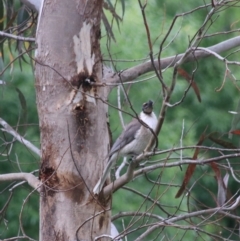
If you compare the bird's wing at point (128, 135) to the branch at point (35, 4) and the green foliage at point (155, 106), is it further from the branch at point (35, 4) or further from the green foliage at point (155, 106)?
the green foliage at point (155, 106)

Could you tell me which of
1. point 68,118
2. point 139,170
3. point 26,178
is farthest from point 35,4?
point 139,170

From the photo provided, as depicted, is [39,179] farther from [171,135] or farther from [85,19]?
[171,135]

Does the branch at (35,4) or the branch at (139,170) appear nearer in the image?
the branch at (139,170)

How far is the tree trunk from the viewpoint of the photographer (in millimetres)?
2855

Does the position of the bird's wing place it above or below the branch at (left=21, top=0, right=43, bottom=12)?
below

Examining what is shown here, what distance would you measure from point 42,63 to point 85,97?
0.64 ft

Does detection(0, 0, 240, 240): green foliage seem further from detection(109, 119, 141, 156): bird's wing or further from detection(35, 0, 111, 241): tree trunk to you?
detection(35, 0, 111, 241): tree trunk

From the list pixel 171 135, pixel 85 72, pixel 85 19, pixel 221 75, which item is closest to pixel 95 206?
pixel 85 72

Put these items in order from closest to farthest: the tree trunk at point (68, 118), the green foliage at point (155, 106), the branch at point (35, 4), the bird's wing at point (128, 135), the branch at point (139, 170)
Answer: the branch at point (139, 170) < the tree trunk at point (68, 118) < the bird's wing at point (128, 135) < the branch at point (35, 4) < the green foliage at point (155, 106)

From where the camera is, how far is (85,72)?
2.87 meters

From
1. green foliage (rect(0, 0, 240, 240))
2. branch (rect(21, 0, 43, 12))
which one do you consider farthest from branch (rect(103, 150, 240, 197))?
green foliage (rect(0, 0, 240, 240))

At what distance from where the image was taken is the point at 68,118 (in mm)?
2848

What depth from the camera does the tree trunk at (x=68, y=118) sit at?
2855 mm

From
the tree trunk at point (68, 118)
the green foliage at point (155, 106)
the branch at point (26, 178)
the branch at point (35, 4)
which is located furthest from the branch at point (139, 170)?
the green foliage at point (155, 106)
